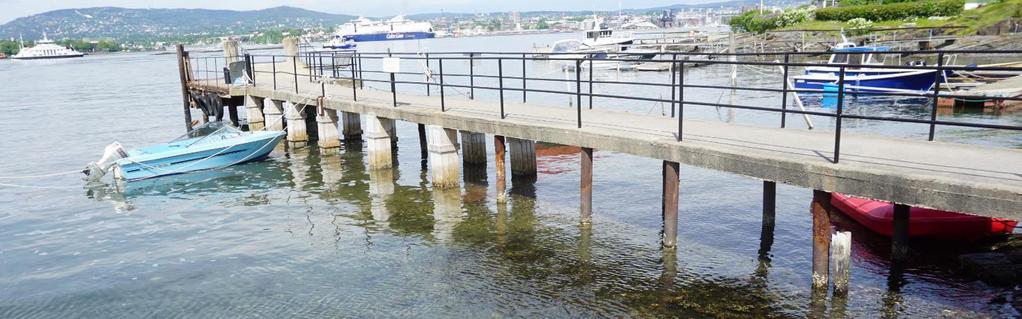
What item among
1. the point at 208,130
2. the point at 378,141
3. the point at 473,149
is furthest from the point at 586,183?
the point at 208,130

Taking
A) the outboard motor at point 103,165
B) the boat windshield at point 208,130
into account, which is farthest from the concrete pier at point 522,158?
the outboard motor at point 103,165

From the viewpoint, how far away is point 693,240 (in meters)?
12.1

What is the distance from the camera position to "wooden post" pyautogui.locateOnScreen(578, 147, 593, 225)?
488 inches

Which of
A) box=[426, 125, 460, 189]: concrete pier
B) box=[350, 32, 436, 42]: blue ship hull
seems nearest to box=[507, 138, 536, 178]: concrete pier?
box=[426, 125, 460, 189]: concrete pier

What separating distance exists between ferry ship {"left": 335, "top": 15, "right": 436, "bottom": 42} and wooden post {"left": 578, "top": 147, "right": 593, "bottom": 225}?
141 metres

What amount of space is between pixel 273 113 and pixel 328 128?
313 centimetres

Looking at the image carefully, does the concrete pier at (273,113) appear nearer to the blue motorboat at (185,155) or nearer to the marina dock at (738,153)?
the blue motorboat at (185,155)

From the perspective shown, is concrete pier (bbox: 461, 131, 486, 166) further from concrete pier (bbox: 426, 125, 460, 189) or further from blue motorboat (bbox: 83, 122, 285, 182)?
blue motorboat (bbox: 83, 122, 285, 182)

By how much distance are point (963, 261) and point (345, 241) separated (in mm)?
9076

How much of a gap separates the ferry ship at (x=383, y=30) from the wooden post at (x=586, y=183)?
141 meters

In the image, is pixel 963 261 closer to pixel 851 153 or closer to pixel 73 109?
pixel 851 153

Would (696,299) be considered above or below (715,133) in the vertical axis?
below

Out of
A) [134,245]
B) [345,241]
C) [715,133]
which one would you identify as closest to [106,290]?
[134,245]

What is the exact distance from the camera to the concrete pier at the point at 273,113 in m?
23.7
